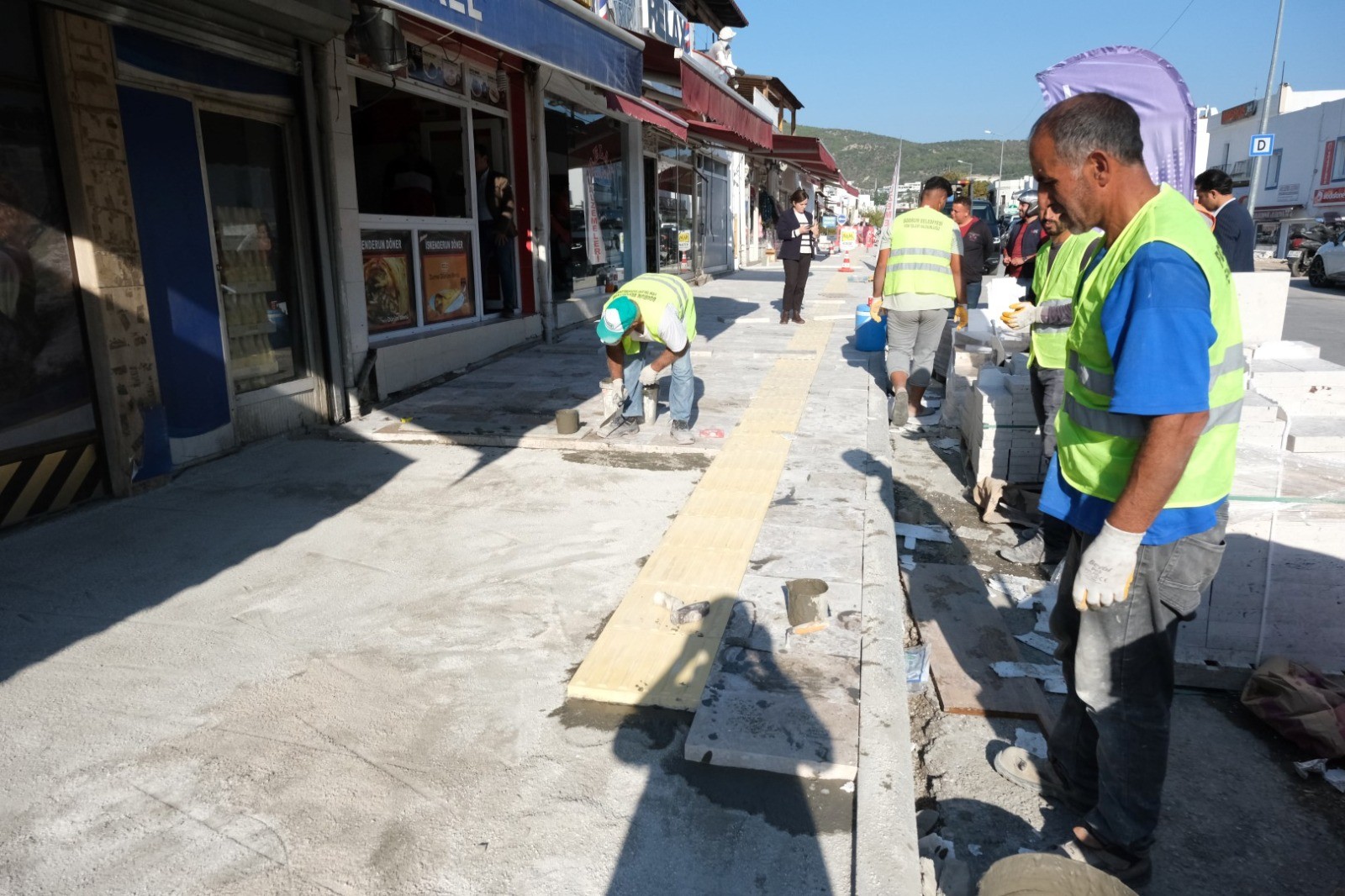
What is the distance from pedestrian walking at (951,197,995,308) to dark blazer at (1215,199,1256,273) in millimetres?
2941

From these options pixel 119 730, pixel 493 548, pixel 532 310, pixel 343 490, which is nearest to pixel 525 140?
pixel 532 310

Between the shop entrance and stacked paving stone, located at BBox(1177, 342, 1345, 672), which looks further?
the shop entrance

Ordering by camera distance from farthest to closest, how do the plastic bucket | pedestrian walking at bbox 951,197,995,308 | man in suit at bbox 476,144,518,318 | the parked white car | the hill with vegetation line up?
the hill with vegetation, the parked white car, pedestrian walking at bbox 951,197,995,308, the plastic bucket, man in suit at bbox 476,144,518,318

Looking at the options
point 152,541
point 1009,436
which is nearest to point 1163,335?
point 1009,436

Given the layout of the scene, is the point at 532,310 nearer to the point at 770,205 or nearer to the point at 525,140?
the point at 525,140

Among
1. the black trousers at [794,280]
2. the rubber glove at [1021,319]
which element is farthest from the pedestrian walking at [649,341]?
the black trousers at [794,280]

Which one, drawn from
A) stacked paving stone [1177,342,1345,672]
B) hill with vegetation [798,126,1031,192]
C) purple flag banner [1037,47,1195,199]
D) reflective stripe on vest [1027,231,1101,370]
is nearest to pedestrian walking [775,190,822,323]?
purple flag banner [1037,47,1195,199]

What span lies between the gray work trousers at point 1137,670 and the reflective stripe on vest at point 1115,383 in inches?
6.6

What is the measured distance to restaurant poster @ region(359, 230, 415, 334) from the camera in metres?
7.62

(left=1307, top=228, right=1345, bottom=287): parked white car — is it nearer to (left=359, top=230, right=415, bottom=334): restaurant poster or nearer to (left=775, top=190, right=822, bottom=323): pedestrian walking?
(left=775, top=190, right=822, bottom=323): pedestrian walking

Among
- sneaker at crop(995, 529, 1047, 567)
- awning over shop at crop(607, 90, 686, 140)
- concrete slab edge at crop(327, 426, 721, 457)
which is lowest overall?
sneaker at crop(995, 529, 1047, 567)

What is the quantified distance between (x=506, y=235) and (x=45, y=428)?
223 inches

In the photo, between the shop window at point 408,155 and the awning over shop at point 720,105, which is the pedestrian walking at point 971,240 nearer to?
the awning over shop at point 720,105

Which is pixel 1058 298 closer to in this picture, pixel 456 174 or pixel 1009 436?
pixel 1009 436
